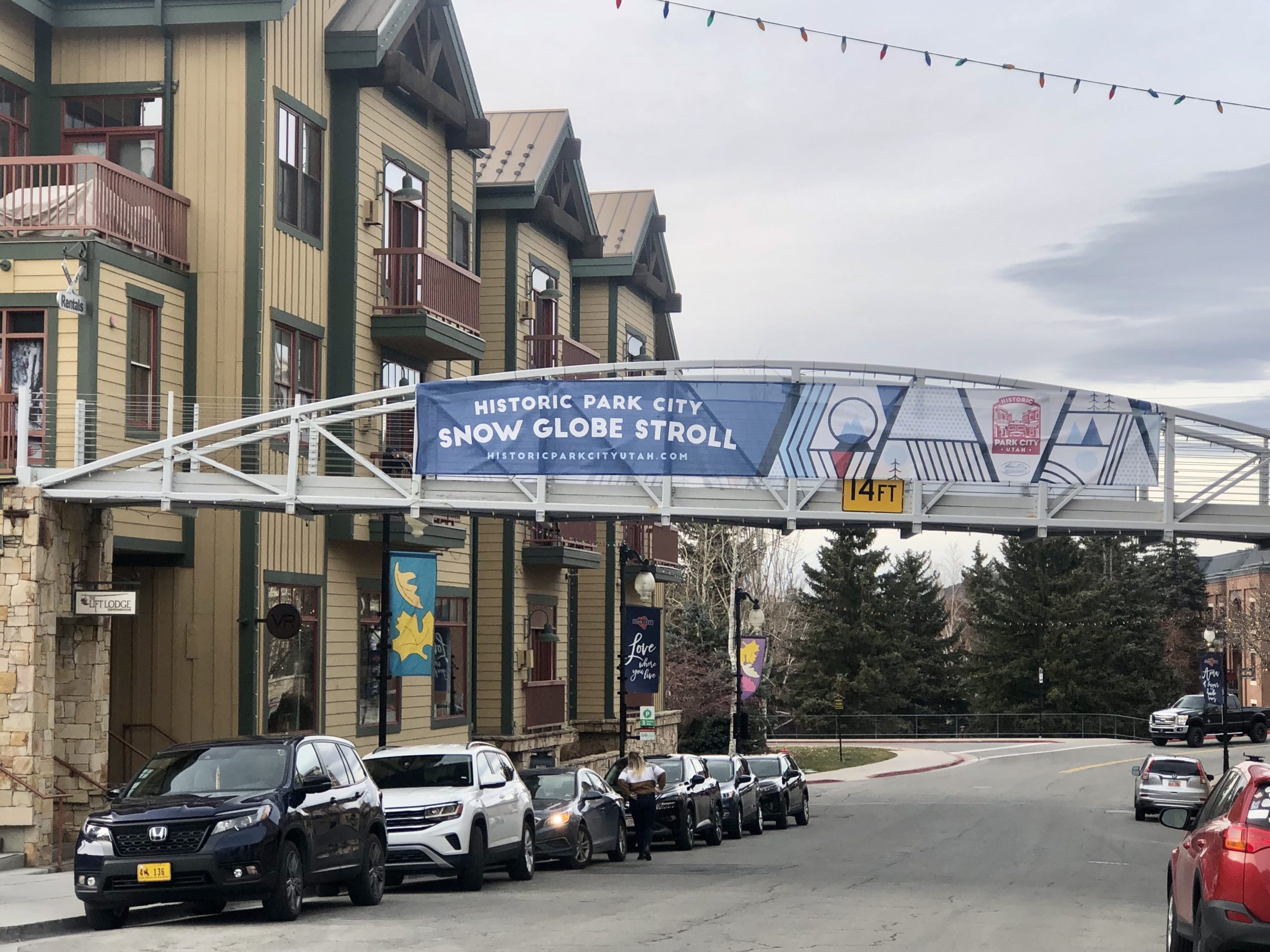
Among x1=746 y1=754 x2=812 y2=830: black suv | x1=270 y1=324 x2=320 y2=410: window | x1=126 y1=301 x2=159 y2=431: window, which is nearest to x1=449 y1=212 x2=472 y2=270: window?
x1=270 y1=324 x2=320 y2=410: window

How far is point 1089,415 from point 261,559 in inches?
472

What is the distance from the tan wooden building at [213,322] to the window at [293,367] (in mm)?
66

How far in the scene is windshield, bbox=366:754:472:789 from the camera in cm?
1939

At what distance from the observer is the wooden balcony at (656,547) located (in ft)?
146

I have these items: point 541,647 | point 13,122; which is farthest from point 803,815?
point 13,122

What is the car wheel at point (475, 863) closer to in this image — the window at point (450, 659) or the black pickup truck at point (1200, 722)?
the window at point (450, 659)

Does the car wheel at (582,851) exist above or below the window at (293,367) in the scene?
below

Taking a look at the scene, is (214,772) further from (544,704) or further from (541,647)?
(541,647)

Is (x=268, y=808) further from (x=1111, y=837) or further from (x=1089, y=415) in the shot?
(x=1111, y=837)

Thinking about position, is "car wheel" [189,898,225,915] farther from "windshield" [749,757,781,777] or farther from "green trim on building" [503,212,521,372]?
"green trim on building" [503,212,521,372]

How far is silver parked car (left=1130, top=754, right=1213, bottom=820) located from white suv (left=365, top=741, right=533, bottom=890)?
1863 cm

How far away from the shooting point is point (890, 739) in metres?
75.0

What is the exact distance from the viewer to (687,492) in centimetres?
2202

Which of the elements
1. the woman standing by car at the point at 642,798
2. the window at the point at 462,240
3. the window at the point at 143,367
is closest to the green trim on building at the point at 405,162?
the window at the point at 462,240
